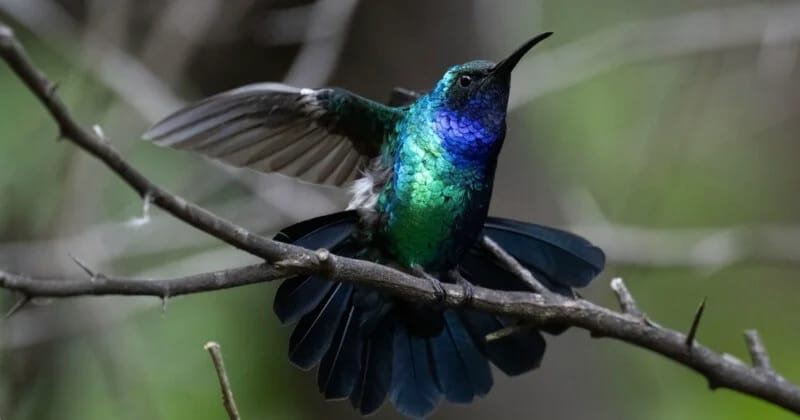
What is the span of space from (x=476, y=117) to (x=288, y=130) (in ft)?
1.49

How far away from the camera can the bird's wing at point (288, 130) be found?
2.23 metres

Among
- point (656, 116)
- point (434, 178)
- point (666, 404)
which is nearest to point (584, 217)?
point (656, 116)

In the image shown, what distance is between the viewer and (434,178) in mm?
2270

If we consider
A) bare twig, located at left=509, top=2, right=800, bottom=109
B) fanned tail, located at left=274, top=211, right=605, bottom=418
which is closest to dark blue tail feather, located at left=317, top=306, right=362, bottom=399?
fanned tail, located at left=274, top=211, right=605, bottom=418

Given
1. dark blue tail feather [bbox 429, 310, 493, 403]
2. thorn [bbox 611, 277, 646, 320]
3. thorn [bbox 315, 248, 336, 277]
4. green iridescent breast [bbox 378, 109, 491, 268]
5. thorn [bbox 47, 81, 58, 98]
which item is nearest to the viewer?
thorn [bbox 47, 81, 58, 98]

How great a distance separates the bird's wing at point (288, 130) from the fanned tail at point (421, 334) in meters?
0.25

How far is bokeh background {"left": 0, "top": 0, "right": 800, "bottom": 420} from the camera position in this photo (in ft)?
10.7

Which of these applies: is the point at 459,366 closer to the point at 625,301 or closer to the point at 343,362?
the point at 343,362

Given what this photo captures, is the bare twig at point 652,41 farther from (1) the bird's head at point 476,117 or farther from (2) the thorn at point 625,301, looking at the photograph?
(2) the thorn at point 625,301

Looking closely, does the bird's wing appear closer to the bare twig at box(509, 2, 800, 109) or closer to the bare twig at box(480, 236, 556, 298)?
the bare twig at box(480, 236, 556, 298)

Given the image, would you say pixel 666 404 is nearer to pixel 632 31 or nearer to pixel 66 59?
pixel 632 31

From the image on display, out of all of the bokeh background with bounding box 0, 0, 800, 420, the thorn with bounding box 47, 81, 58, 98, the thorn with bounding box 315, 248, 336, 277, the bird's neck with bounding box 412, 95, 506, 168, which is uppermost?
the thorn with bounding box 47, 81, 58, 98

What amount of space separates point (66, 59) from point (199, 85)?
18.2 inches

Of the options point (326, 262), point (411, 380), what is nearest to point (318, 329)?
point (411, 380)
